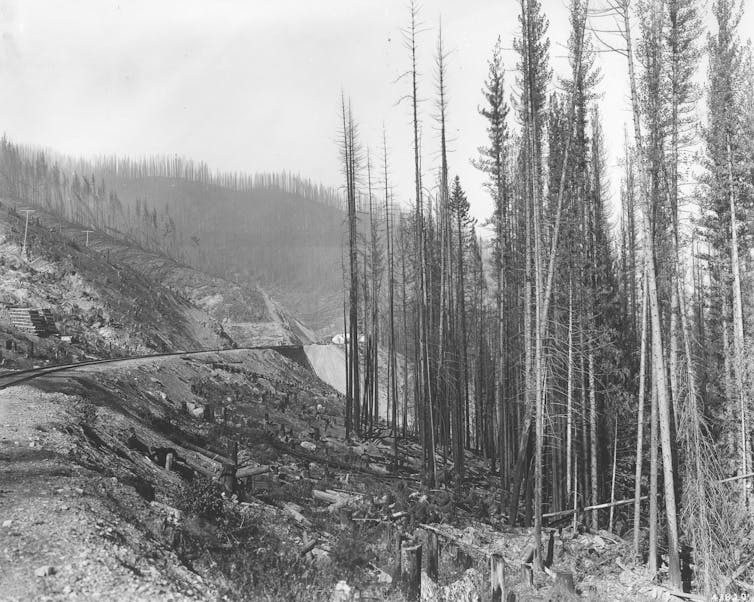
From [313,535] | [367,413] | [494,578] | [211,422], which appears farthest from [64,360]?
[494,578]

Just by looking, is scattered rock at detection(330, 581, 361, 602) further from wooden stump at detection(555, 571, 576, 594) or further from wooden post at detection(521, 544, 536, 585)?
wooden post at detection(521, 544, 536, 585)

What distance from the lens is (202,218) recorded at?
580 feet

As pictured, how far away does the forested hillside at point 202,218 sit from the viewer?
122 m

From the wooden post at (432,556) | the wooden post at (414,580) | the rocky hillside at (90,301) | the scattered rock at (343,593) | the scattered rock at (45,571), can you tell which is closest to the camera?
the scattered rock at (45,571)

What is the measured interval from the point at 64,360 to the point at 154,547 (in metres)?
19.3

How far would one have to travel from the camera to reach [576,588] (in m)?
10.8

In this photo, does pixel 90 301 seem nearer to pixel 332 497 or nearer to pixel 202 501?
pixel 332 497

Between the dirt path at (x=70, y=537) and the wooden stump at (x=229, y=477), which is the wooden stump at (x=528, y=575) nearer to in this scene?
the wooden stump at (x=229, y=477)

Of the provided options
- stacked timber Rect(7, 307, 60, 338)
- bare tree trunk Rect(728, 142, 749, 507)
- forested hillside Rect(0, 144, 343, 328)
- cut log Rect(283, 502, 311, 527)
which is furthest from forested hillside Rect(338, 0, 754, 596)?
forested hillside Rect(0, 144, 343, 328)

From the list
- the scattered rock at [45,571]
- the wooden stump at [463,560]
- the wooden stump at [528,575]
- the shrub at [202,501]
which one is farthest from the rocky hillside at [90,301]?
the wooden stump at [528,575]

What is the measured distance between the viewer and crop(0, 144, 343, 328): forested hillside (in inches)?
4786

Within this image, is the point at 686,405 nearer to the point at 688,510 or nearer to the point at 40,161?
the point at 688,510

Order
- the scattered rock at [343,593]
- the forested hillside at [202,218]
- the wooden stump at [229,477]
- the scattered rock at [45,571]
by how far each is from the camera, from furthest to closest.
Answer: the forested hillside at [202,218]
the wooden stump at [229,477]
the scattered rock at [343,593]
the scattered rock at [45,571]

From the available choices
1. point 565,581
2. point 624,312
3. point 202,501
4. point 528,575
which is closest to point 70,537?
point 202,501
